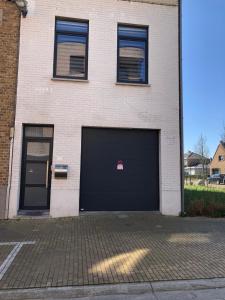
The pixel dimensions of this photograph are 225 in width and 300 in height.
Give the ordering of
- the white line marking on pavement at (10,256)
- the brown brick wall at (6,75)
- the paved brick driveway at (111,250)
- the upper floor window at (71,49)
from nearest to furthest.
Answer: the paved brick driveway at (111,250)
the white line marking on pavement at (10,256)
the brown brick wall at (6,75)
the upper floor window at (71,49)

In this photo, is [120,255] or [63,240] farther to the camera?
[63,240]

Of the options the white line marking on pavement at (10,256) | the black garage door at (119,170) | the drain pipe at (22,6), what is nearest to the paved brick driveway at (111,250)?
the white line marking on pavement at (10,256)

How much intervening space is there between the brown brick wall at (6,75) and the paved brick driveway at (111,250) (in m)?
1.72

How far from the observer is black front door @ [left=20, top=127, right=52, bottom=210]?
30.7 ft

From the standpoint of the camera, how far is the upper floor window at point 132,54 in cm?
1022

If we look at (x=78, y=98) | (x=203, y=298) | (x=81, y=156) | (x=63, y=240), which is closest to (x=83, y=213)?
(x=81, y=156)

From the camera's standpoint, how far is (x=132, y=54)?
1033cm

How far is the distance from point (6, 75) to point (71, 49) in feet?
7.30

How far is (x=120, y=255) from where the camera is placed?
577cm

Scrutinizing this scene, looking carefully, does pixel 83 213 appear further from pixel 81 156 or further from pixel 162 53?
pixel 162 53

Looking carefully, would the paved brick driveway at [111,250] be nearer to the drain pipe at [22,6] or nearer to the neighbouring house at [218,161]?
the drain pipe at [22,6]

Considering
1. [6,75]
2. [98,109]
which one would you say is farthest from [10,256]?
[6,75]

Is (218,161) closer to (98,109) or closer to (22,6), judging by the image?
(98,109)

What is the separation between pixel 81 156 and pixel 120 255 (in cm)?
442
